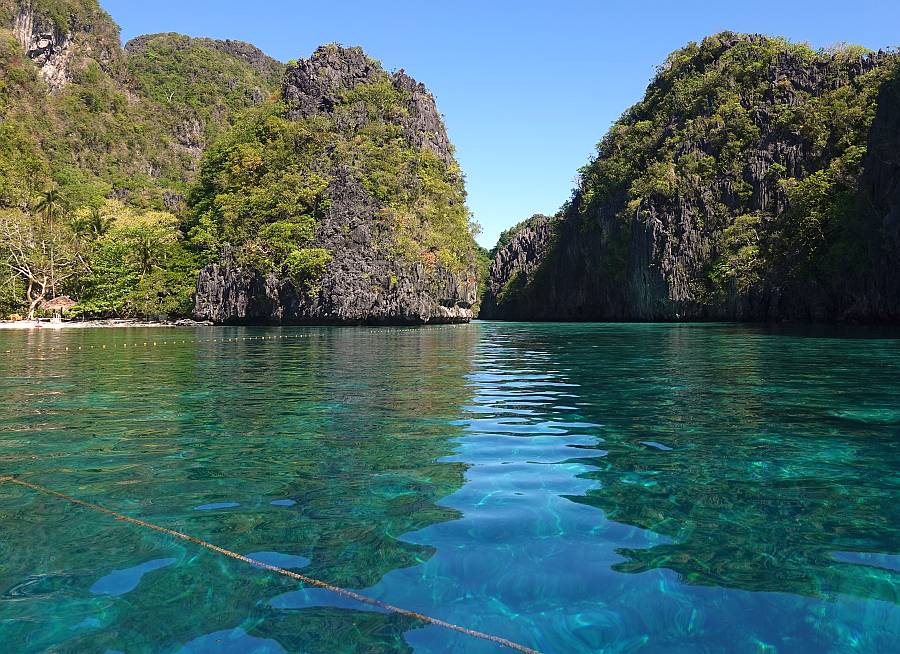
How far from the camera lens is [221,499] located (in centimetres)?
548

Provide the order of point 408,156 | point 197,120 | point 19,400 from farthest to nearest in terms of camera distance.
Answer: point 197,120, point 408,156, point 19,400

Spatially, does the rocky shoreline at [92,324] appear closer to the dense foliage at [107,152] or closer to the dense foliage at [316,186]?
the dense foliage at [107,152]

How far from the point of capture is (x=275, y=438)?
8.09m

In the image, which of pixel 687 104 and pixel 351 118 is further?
pixel 687 104

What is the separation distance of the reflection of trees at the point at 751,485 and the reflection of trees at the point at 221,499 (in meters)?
1.73

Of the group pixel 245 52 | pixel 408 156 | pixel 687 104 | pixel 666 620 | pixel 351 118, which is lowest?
pixel 666 620

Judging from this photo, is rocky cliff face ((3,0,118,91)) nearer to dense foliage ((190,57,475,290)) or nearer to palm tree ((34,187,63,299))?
palm tree ((34,187,63,299))

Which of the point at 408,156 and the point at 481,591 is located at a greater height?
the point at 408,156

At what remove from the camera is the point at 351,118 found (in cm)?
7400

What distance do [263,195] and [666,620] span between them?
62.7m

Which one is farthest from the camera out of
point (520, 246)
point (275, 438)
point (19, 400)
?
point (520, 246)

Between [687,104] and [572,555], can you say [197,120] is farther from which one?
[572,555]

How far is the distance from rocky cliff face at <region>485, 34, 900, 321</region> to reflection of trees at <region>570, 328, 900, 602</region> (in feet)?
127

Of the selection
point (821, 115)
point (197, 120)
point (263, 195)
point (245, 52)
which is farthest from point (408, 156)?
point (245, 52)
